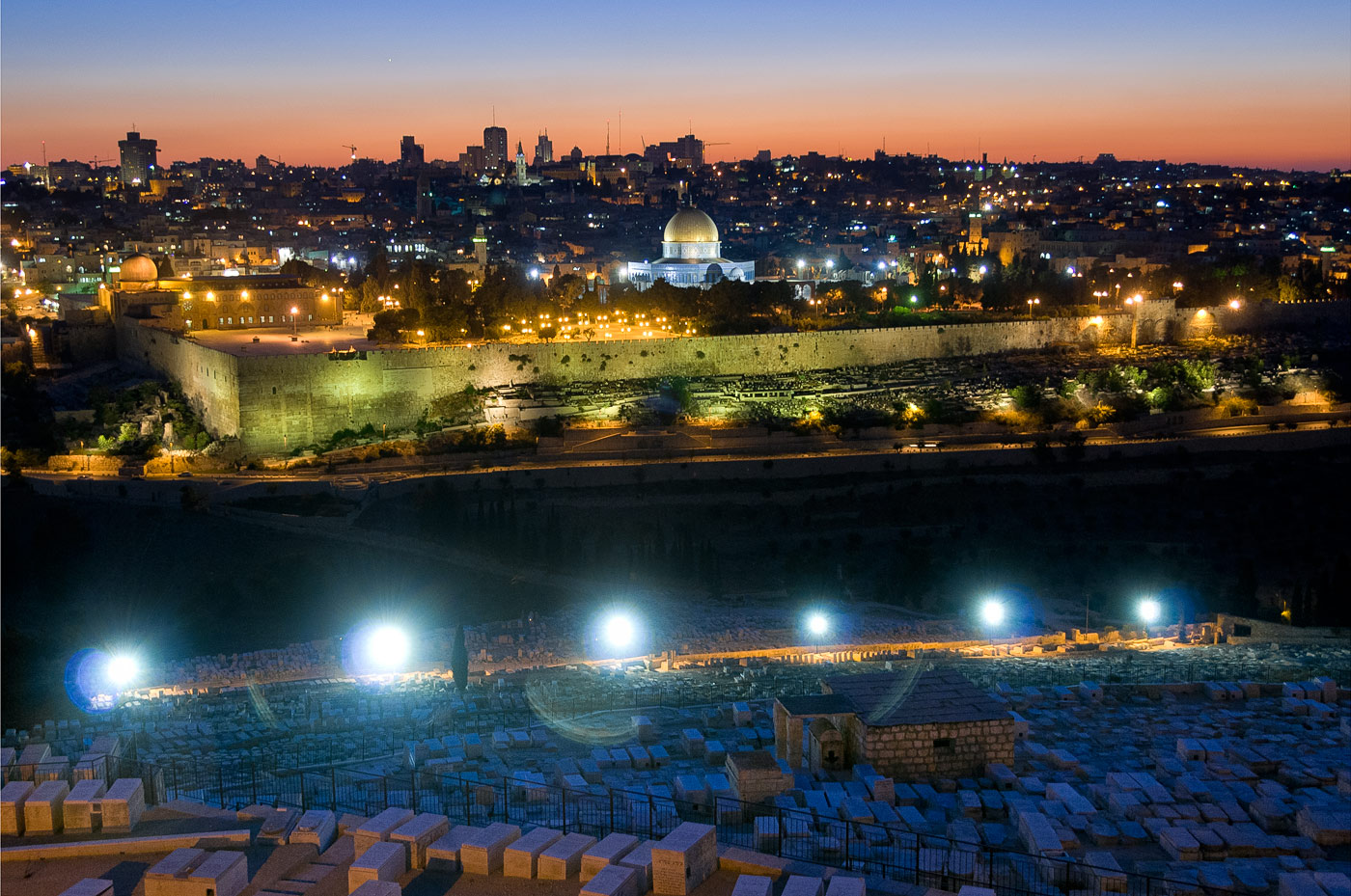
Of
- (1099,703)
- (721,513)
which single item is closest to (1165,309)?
(721,513)

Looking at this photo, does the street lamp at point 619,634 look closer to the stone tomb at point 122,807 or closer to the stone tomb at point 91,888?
the stone tomb at point 122,807

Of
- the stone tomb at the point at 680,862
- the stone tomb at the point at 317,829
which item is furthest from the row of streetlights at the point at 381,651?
the stone tomb at the point at 680,862

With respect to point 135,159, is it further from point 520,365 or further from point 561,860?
point 561,860

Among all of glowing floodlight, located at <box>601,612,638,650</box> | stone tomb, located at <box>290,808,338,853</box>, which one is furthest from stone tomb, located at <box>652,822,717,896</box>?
glowing floodlight, located at <box>601,612,638,650</box>

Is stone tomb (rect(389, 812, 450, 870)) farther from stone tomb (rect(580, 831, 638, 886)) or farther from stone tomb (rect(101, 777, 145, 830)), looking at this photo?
stone tomb (rect(101, 777, 145, 830))

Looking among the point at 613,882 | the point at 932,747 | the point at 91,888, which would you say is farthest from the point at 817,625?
the point at 91,888
